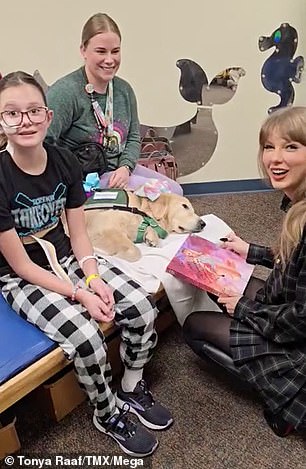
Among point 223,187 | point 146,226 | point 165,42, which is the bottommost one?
point 223,187

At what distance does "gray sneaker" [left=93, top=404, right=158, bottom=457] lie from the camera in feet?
4.29

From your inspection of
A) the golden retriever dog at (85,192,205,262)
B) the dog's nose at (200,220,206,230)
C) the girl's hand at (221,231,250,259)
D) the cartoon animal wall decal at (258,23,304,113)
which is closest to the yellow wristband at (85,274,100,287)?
the golden retriever dog at (85,192,205,262)

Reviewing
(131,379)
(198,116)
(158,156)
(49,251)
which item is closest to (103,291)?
(49,251)

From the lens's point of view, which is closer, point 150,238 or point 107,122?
point 150,238

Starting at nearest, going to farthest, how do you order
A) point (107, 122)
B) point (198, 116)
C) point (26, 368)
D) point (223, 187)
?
point (26, 368) → point (107, 122) → point (198, 116) → point (223, 187)

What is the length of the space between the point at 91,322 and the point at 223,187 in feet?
5.56

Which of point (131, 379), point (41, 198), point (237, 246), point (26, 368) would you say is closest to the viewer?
point (26, 368)

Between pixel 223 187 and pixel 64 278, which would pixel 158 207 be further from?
pixel 223 187

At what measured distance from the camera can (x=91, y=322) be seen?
1.27 m

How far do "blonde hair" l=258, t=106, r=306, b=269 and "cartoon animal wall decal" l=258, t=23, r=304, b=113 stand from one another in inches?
56.3

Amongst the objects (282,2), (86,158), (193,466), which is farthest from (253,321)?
(282,2)

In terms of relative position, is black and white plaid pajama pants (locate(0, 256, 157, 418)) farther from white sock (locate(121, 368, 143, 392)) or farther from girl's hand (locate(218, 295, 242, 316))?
girl's hand (locate(218, 295, 242, 316))

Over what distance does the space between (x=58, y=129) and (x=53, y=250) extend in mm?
642

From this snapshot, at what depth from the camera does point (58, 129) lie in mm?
1824
